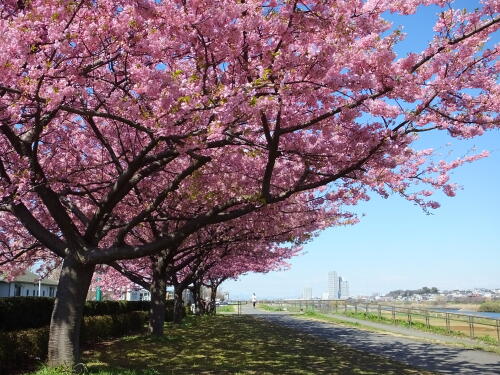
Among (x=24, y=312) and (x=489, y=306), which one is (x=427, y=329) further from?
(x=489, y=306)

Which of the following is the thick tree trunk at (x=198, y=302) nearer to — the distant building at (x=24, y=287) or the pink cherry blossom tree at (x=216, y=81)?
the distant building at (x=24, y=287)

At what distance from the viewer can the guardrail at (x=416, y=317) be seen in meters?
20.8

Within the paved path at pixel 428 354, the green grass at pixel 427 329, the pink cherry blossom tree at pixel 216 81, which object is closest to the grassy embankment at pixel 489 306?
the green grass at pixel 427 329

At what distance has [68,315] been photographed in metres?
9.41

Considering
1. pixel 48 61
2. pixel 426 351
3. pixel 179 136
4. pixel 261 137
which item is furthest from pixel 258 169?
pixel 426 351

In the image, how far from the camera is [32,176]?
8.63 m

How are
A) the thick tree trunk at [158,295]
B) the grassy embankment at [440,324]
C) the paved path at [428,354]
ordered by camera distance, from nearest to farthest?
the paved path at [428,354], the thick tree trunk at [158,295], the grassy embankment at [440,324]

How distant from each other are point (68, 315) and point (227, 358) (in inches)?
189

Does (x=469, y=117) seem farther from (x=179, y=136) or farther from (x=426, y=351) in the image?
(x=426, y=351)

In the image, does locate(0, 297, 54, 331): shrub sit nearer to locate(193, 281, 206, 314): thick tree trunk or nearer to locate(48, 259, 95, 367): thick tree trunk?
locate(48, 259, 95, 367): thick tree trunk

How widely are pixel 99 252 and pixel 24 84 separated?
416 cm

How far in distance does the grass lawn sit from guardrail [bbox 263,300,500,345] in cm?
723

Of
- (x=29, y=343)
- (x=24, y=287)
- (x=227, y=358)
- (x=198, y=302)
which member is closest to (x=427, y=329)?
(x=227, y=358)

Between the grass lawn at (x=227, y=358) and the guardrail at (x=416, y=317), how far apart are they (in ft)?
23.7
